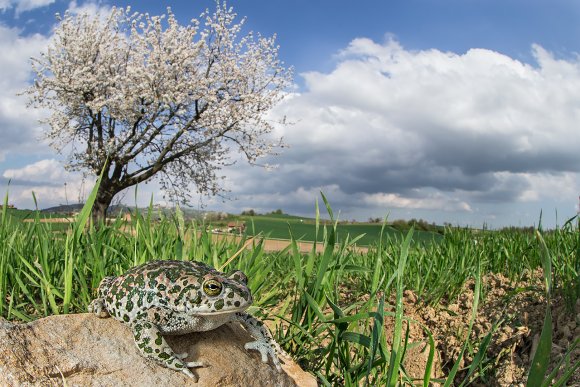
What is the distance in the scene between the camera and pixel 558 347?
207 inches

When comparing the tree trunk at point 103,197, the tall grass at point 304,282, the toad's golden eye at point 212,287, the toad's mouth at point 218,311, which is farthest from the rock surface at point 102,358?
the tree trunk at point 103,197

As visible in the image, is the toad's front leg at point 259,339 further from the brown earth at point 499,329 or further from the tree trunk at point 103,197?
the tree trunk at point 103,197

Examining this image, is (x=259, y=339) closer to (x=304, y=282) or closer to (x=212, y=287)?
(x=212, y=287)

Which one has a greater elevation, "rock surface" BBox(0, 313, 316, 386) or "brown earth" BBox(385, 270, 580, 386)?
"rock surface" BBox(0, 313, 316, 386)

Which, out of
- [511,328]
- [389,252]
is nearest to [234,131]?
[389,252]

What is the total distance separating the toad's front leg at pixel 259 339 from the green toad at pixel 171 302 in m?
0.23

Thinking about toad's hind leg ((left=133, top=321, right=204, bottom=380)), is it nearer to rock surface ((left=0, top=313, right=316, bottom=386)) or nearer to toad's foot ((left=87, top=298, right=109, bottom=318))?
rock surface ((left=0, top=313, right=316, bottom=386))

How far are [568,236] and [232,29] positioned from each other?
17.6 m

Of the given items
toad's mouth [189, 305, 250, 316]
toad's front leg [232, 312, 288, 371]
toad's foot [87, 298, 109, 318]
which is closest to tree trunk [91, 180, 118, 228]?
toad's foot [87, 298, 109, 318]

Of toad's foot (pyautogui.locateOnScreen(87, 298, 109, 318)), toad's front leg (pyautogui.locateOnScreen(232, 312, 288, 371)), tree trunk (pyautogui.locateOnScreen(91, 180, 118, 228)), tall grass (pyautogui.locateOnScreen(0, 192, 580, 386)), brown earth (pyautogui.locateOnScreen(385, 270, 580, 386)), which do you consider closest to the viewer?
toad's foot (pyautogui.locateOnScreen(87, 298, 109, 318))

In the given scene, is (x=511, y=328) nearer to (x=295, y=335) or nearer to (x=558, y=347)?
(x=558, y=347)

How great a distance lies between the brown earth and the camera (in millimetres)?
5402

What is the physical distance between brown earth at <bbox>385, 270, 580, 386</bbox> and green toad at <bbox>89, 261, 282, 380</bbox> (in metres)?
3.29

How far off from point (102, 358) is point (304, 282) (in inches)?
69.9
